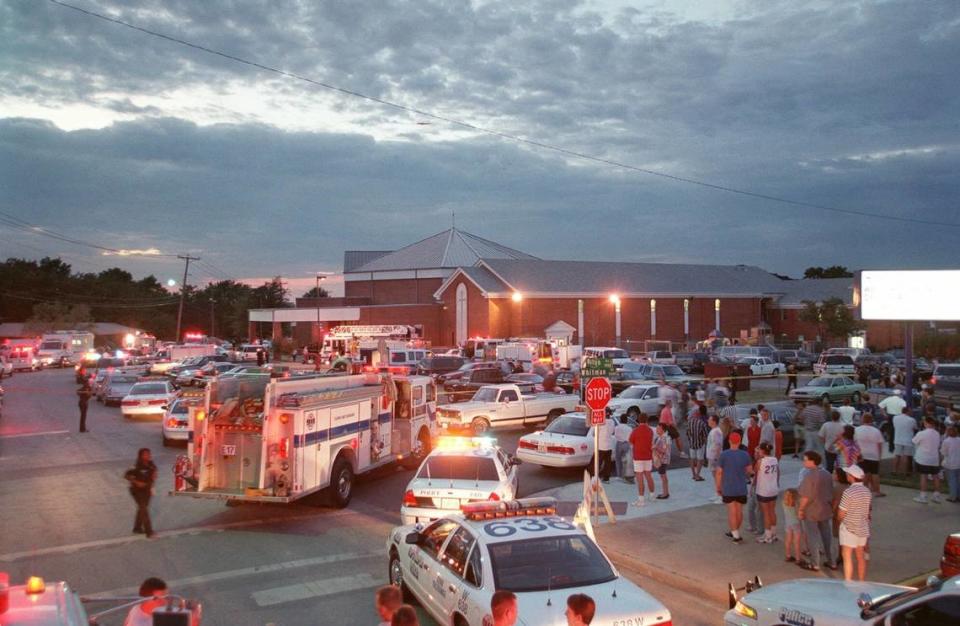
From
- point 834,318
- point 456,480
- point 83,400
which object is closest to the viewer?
point 456,480

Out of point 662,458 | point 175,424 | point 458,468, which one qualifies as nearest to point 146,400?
point 175,424

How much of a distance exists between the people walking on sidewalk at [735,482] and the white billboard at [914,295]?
14.3 meters

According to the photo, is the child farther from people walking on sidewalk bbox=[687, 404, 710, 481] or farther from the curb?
people walking on sidewalk bbox=[687, 404, 710, 481]

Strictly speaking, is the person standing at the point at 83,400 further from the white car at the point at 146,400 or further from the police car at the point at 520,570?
the police car at the point at 520,570

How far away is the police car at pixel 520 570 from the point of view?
681cm

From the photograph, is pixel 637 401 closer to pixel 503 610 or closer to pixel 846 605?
pixel 846 605

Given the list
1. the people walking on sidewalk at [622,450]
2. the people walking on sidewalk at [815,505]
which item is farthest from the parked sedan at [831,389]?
the people walking on sidewalk at [815,505]

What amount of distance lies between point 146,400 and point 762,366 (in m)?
36.2

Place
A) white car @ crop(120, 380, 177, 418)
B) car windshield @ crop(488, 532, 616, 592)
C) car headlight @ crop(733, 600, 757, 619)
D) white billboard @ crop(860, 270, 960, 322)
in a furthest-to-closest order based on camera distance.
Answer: white car @ crop(120, 380, 177, 418), white billboard @ crop(860, 270, 960, 322), car headlight @ crop(733, 600, 757, 619), car windshield @ crop(488, 532, 616, 592)

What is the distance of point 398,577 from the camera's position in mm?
9680

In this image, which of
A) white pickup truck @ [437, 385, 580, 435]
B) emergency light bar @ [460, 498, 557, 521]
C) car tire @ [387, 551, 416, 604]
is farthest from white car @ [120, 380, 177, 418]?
emergency light bar @ [460, 498, 557, 521]

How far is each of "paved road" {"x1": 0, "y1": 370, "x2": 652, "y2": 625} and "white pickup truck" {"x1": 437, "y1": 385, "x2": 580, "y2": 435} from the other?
4.84m

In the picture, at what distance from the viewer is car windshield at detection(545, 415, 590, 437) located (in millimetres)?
18922

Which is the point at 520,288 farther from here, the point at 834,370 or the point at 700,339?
the point at 834,370
